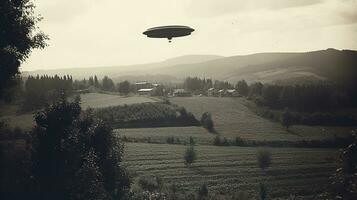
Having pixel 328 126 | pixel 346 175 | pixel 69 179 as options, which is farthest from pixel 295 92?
pixel 346 175

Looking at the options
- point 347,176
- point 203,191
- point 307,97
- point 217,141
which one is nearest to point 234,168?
point 203,191

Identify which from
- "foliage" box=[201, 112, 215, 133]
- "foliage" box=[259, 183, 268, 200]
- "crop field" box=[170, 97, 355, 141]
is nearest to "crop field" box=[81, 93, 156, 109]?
"crop field" box=[170, 97, 355, 141]

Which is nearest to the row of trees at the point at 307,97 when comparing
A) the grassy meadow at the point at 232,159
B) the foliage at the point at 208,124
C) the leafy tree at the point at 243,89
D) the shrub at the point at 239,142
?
the grassy meadow at the point at 232,159

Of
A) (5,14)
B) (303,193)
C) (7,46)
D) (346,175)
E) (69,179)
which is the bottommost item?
(303,193)

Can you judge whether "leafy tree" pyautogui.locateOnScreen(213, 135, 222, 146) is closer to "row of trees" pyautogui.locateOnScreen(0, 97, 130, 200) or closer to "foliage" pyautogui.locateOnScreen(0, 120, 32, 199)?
"row of trees" pyautogui.locateOnScreen(0, 97, 130, 200)

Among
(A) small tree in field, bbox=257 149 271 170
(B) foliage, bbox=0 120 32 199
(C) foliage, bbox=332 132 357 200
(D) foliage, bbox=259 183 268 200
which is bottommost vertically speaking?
(D) foliage, bbox=259 183 268 200

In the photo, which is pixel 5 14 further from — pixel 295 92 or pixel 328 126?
pixel 295 92

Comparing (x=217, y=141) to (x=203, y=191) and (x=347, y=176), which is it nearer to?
(x=203, y=191)
